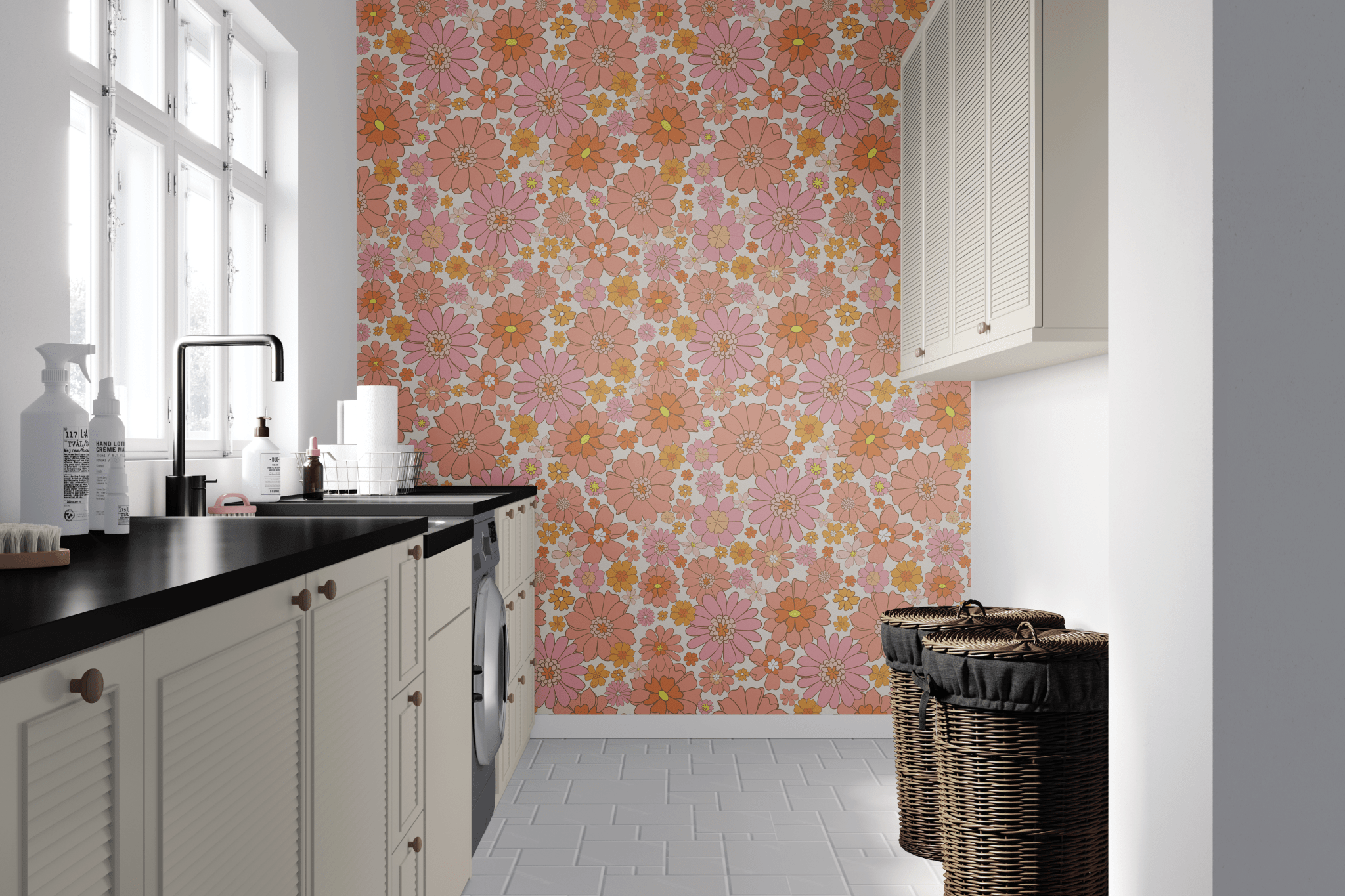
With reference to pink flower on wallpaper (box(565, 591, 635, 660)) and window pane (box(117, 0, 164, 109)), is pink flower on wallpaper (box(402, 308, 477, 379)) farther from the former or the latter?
window pane (box(117, 0, 164, 109))

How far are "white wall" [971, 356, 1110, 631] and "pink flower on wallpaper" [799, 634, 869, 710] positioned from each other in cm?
54

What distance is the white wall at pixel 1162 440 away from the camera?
1211 millimetres

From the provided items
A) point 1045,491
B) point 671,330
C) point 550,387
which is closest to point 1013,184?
point 1045,491

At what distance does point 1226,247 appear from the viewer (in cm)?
119

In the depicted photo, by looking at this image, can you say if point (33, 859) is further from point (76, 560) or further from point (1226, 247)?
point (1226, 247)

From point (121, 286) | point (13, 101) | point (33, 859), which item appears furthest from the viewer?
point (121, 286)

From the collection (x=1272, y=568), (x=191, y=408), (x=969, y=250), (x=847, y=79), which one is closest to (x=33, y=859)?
(x=1272, y=568)

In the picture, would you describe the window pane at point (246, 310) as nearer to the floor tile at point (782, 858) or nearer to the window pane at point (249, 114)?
the window pane at point (249, 114)

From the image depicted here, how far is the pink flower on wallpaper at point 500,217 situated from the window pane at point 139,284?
1.38 m

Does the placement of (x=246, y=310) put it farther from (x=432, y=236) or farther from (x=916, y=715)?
(x=916, y=715)

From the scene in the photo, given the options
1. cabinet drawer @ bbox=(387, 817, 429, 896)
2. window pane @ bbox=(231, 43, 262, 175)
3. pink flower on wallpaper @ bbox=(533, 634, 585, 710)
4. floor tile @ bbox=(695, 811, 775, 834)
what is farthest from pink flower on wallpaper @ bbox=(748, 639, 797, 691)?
window pane @ bbox=(231, 43, 262, 175)

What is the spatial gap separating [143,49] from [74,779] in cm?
224

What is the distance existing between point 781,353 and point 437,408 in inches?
53.3

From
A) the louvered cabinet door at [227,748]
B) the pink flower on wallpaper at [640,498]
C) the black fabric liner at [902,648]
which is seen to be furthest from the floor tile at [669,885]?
the pink flower on wallpaper at [640,498]
